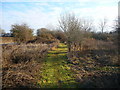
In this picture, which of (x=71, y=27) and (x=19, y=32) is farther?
(x=19, y=32)

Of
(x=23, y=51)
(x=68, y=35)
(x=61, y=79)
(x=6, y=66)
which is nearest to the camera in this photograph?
(x=61, y=79)

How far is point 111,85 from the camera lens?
3.40 meters

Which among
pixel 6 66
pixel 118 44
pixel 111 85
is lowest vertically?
pixel 111 85

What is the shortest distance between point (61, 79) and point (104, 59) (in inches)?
196

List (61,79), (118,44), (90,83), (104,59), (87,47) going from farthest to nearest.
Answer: (87,47), (104,59), (61,79), (118,44), (90,83)

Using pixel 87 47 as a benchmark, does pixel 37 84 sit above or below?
below

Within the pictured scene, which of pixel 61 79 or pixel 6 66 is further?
pixel 6 66

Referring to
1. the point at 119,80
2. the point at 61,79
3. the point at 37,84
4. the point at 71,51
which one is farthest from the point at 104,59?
the point at 37,84

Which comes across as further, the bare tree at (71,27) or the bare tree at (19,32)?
the bare tree at (19,32)

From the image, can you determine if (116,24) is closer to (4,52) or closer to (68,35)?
(68,35)

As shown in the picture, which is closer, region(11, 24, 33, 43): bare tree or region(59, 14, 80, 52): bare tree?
→ region(59, 14, 80, 52): bare tree

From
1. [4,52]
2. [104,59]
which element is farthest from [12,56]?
[104,59]

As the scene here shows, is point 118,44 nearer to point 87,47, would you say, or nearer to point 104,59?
point 104,59

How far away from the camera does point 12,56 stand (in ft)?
20.5
